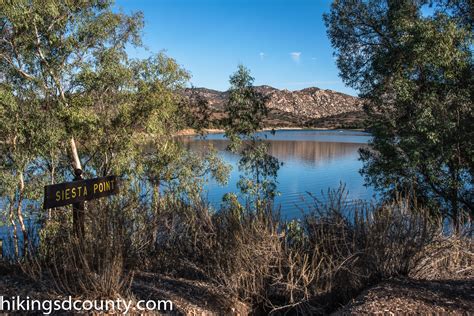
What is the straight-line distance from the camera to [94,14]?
45.7 ft

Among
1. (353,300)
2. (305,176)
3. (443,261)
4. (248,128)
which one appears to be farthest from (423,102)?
(305,176)

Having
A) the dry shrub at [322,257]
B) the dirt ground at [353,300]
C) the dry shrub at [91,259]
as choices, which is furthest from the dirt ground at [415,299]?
the dry shrub at [91,259]

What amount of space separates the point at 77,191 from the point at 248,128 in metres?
11.8

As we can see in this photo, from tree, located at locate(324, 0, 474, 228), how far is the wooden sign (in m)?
7.40

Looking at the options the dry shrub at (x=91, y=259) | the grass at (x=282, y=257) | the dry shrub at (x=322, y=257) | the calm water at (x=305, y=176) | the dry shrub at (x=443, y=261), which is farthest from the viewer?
the calm water at (x=305, y=176)

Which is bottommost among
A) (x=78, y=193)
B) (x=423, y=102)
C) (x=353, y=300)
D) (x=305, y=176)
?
(x=305, y=176)

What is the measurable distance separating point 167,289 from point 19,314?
1.30 metres

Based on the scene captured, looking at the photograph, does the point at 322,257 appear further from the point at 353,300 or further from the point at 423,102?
the point at 423,102

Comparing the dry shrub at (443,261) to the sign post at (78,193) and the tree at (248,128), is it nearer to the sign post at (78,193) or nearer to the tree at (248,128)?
the sign post at (78,193)

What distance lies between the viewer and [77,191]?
178 inches

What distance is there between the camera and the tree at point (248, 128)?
1580 cm

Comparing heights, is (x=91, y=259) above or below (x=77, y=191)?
below

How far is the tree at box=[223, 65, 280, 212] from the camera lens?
622 inches

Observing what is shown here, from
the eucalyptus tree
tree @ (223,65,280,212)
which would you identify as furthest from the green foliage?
the eucalyptus tree
